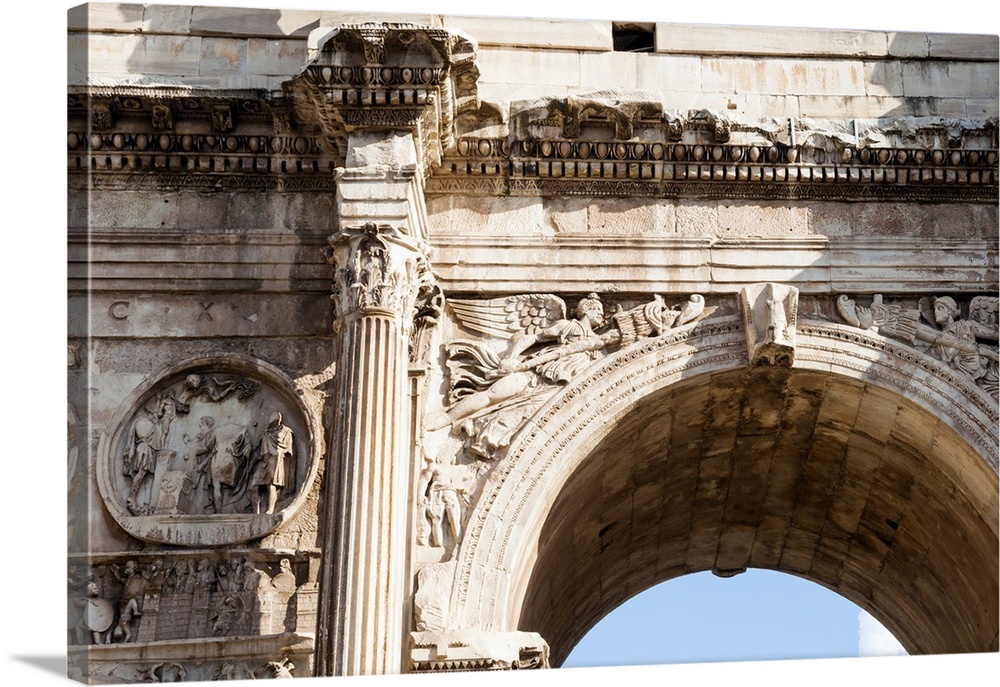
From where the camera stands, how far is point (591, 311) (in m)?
12.4

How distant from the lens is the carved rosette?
1138 cm

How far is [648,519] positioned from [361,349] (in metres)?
4.38

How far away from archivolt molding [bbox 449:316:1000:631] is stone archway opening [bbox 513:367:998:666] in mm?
119

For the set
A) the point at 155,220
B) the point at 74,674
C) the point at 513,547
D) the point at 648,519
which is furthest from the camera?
the point at 648,519

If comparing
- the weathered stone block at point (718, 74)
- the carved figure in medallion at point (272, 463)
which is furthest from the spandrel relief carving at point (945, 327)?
the carved figure in medallion at point (272, 463)

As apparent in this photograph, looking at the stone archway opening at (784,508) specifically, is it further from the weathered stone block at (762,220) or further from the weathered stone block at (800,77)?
the weathered stone block at (800,77)

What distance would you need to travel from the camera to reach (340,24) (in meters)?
12.0

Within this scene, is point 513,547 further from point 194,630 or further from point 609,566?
point 609,566

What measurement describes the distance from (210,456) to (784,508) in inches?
217

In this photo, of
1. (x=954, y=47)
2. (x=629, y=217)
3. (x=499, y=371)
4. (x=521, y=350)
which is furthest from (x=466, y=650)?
(x=954, y=47)

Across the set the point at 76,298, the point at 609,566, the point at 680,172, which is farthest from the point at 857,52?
the point at 76,298

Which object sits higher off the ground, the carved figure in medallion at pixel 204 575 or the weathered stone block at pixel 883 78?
the weathered stone block at pixel 883 78

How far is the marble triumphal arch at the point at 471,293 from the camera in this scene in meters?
11.5

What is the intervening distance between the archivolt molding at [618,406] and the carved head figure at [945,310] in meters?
0.31
